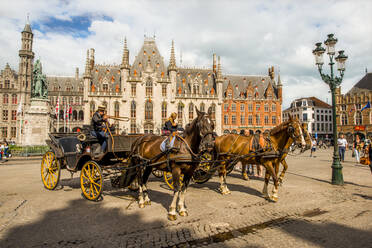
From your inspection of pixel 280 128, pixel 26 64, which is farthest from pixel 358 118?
pixel 26 64

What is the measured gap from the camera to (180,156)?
505 cm

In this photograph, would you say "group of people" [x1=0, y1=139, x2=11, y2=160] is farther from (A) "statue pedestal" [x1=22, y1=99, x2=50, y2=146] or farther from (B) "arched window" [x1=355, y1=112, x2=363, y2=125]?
(B) "arched window" [x1=355, y1=112, x2=363, y2=125]

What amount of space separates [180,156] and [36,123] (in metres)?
18.4

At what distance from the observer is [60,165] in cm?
742

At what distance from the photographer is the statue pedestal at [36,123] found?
18.2 m

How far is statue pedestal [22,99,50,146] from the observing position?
18.2 metres

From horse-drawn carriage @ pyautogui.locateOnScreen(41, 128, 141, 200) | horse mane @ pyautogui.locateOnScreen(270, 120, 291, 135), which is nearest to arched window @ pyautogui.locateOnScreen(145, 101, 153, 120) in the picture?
horse-drawn carriage @ pyautogui.locateOnScreen(41, 128, 141, 200)

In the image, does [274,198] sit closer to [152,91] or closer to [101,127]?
[101,127]

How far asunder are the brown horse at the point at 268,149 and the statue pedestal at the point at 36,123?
17381mm

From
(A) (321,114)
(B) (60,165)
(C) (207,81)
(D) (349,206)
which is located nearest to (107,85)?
(C) (207,81)

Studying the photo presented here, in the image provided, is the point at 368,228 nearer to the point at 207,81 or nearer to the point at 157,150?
the point at 157,150

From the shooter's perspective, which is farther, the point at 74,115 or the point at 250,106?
the point at 74,115

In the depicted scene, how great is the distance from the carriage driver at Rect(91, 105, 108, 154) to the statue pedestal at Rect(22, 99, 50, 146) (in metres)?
15.2

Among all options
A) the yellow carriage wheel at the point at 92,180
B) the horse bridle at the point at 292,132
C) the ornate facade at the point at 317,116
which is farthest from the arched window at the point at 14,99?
the ornate facade at the point at 317,116
